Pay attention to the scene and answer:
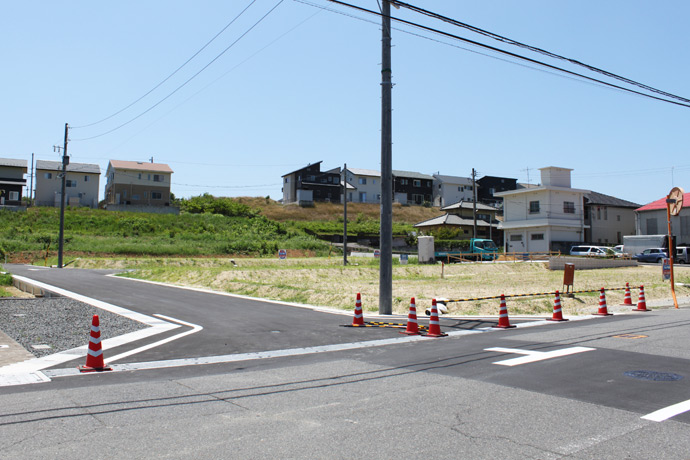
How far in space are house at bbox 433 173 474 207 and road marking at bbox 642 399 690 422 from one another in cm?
8948

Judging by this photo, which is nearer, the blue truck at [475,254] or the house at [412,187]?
the blue truck at [475,254]

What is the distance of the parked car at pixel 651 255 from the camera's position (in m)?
44.2

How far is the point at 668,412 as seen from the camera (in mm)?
5863

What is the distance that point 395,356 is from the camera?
31.4 feet

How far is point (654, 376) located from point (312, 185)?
79.7 metres

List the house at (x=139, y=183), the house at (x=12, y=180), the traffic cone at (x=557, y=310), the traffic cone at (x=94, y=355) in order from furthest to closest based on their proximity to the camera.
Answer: the house at (x=139, y=183)
the house at (x=12, y=180)
the traffic cone at (x=557, y=310)
the traffic cone at (x=94, y=355)

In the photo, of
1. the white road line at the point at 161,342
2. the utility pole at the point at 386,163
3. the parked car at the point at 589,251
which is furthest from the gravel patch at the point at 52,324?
the parked car at the point at 589,251

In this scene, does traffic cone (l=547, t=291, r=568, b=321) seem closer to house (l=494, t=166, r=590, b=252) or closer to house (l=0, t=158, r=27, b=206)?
house (l=494, t=166, r=590, b=252)

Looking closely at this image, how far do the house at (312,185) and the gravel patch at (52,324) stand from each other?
68294mm

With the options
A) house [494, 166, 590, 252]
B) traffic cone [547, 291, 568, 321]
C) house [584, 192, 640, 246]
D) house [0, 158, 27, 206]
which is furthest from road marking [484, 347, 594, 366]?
house [0, 158, 27, 206]

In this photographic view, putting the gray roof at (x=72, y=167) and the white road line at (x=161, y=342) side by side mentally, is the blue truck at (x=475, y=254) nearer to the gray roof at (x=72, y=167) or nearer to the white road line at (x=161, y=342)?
the white road line at (x=161, y=342)

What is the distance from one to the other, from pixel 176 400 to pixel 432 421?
3116 mm

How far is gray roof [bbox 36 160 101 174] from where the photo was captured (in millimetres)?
71312

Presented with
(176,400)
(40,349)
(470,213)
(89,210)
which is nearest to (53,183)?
(89,210)
